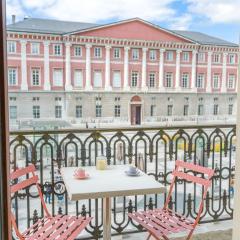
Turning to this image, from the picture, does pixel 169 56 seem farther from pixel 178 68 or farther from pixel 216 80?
pixel 216 80

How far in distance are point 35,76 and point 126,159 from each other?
8.35ft

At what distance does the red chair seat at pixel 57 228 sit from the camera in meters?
1.90

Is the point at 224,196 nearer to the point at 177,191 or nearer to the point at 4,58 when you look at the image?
the point at 177,191

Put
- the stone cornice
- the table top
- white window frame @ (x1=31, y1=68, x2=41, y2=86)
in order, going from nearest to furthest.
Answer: the table top, white window frame @ (x1=31, y1=68, x2=41, y2=86), the stone cornice

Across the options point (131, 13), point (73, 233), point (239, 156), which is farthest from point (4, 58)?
point (131, 13)

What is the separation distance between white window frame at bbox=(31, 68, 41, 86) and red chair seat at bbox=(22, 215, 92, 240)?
2822 mm

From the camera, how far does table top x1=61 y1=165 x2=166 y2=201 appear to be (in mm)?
1779

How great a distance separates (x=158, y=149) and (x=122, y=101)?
2819mm

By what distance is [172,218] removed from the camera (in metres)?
2.23

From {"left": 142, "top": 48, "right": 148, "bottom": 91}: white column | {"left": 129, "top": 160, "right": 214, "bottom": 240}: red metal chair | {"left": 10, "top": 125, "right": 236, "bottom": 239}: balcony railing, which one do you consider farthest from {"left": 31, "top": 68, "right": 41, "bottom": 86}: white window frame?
{"left": 129, "top": 160, "right": 214, "bottom": 240}: red metal chair

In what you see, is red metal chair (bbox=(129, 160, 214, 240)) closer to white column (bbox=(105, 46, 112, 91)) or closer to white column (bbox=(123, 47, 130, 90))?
white column (bbox=(105, 46, 112, 91))

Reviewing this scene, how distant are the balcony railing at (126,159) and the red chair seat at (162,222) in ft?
0.98

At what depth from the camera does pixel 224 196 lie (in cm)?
291

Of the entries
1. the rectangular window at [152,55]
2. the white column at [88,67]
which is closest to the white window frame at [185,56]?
the rectangular window at [152,55]
